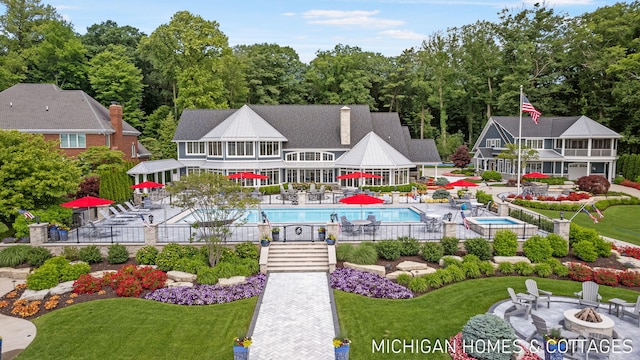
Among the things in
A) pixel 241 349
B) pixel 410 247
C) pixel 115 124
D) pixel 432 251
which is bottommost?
pixel 241 349

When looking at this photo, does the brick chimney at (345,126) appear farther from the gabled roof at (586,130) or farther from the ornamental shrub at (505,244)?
the gabled roof at (586,130)

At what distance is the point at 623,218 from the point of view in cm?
2655

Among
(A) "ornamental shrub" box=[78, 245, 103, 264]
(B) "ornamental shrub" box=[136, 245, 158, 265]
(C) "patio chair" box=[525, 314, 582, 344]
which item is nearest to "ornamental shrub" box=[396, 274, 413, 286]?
(C) "patio chair" box=[525, 314, 582, 344]

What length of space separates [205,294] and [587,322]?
11694 millimetres

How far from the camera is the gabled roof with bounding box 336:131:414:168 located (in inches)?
1410

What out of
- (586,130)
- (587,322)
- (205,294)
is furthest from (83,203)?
(586,130)

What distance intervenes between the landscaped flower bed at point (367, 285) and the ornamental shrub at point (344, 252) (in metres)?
1.22

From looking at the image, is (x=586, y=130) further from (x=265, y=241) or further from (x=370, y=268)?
(x=265, y=241)

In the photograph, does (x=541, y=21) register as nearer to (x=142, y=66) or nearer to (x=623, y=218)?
(x=623, y=218)

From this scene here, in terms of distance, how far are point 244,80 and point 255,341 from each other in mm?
50299

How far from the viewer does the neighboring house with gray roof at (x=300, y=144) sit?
36531 mm

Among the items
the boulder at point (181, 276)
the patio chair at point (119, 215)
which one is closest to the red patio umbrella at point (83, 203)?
the patio chair at point (119, 215)

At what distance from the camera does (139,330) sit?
39.8ft

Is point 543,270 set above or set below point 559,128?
below
